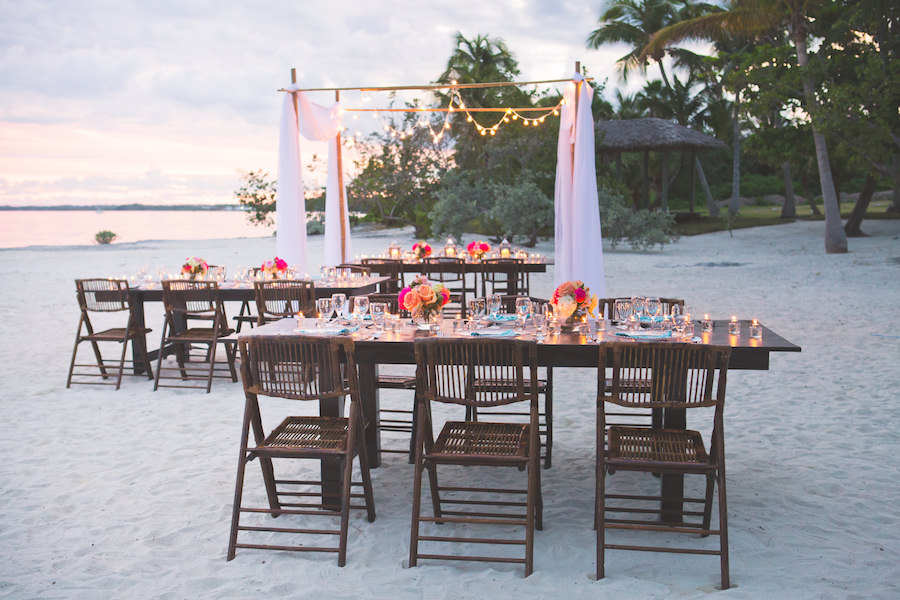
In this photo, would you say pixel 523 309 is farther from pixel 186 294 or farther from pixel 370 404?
pixel 186 294

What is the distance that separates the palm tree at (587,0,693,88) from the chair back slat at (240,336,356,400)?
2569cm

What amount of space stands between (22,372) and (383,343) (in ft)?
16.0

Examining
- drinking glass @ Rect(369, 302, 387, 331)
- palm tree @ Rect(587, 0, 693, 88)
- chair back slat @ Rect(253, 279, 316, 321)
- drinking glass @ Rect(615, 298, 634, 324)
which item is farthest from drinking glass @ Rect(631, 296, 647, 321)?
palm tree @ Rect(587, 0, 693, 88)

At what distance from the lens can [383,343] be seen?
3506 millimetres

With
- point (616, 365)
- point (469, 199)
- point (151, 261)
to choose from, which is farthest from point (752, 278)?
point (151, 261)

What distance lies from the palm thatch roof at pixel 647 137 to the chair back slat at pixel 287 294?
56.2ft

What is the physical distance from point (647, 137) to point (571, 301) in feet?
64.9

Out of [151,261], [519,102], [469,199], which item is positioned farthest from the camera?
[519,102]

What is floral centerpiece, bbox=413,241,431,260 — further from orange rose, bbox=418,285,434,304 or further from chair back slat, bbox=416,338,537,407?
chair back slat, bbox=416,338,537,407

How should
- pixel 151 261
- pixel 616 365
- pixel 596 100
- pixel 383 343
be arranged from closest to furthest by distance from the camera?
pixel 616 365
pixel 383 343
pixel 151 261
pixel 596 100

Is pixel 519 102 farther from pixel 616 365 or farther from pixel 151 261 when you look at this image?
pixel 616 365

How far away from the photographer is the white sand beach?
2.91 m

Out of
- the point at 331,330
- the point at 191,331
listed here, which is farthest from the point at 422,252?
the point at 331,330

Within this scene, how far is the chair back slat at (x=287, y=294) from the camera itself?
6.24 m
